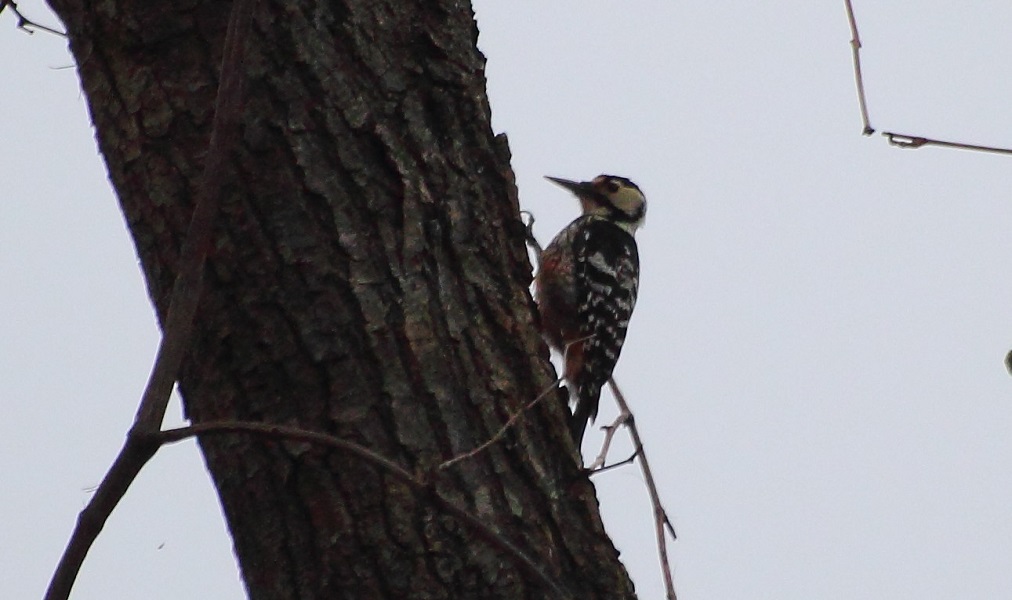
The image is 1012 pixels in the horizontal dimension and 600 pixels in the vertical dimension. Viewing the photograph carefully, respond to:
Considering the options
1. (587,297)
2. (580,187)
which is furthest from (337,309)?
(580,187)

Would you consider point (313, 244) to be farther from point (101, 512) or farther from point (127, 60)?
point (101, 512)

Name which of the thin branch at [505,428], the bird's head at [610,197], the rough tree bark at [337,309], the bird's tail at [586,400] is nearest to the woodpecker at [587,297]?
the bird's tail at [586,400]

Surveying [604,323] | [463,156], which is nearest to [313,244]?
[463,156]

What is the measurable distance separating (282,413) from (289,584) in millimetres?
315

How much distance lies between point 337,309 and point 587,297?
345 centimetres

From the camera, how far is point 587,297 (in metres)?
5.77

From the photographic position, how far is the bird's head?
6.83 meters

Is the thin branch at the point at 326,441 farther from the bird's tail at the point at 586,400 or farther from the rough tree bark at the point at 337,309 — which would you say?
the bird's tail at the point at 586,400

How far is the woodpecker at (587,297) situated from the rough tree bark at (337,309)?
2520 millimetres

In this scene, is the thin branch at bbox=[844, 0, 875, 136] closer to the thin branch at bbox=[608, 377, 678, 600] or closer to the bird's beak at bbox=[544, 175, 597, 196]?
the thin branch at bbox=[608, 377, 678, 600]

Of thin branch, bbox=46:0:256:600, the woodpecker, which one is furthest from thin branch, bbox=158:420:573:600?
the woodpecker

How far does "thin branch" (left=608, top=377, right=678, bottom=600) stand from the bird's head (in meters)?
3.21

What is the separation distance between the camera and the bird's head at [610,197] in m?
6.83

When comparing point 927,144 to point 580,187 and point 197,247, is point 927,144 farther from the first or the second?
point 580,187
